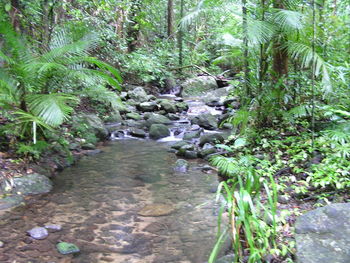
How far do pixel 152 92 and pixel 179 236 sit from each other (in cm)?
1049

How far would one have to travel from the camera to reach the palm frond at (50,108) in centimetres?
406

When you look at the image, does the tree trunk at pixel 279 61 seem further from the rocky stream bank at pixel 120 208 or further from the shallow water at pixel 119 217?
the shallow water at pixel 119 217

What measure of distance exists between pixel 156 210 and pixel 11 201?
1758mm

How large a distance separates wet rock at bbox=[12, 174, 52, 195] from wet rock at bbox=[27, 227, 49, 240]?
1.02 meters

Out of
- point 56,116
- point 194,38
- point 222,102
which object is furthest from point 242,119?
point 194,38

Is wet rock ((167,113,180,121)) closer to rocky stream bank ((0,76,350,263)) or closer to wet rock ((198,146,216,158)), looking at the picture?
rocky stream bank ((0,76,350,263))

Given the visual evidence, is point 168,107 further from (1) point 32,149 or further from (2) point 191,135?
(1) point 32,149

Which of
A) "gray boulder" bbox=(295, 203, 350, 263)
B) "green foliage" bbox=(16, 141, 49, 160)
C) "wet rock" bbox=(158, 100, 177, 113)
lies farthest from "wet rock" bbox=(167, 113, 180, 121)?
"gray boulder" bbox=(295, 203, 350, 263)

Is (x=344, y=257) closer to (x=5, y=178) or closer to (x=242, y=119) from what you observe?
(x=242, y=119)

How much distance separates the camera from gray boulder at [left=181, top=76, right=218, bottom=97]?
13.9 meters

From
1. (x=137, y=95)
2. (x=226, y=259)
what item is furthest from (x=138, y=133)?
(x=226, y=259)

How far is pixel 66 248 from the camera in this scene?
120 inches

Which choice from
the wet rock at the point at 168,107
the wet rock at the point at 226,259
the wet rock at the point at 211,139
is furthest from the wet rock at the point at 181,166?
the wet rock at the point at 168,107

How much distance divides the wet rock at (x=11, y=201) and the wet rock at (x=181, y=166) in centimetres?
248
